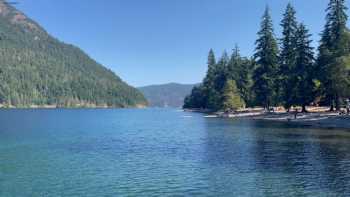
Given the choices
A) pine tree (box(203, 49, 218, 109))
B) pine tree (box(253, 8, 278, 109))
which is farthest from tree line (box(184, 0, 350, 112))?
pine tree (box(203, 49, 218, 109))

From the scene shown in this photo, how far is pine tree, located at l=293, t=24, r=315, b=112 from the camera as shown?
77750 millimetres

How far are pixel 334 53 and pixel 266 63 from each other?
29518mm

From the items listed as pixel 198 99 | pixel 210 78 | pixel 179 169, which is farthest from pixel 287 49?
pixel 198 99

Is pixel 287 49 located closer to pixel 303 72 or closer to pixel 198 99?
pixel 303 72

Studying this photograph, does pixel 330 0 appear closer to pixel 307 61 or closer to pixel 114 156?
pixel 307 61

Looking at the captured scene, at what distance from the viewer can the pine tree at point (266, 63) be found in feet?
316

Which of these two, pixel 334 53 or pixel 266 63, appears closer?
pixel 334 53

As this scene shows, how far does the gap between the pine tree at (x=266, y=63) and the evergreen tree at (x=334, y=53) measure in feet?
57.8

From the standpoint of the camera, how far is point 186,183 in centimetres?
2177

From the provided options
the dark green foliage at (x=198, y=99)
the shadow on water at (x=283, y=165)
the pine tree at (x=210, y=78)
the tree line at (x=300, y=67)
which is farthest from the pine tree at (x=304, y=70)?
the dark green foliage at (x=198, y=99)

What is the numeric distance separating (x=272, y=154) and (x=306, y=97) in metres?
49.5

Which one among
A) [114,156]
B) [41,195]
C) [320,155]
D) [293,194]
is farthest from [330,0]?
[41,195]

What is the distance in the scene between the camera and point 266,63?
97.9 meters

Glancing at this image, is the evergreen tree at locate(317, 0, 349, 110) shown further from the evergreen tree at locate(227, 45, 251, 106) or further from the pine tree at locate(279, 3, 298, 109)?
the evergreen tree at locate(227, 45, 251, 106)
